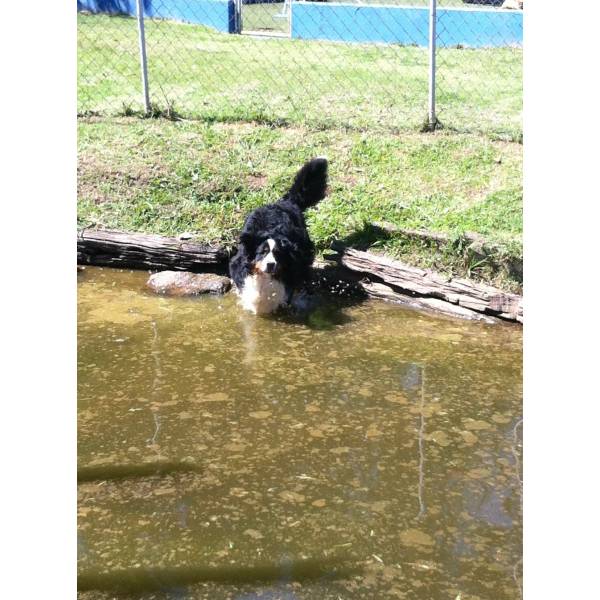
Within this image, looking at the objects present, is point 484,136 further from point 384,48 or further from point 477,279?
point 384,48

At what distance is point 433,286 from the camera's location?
5984 mm

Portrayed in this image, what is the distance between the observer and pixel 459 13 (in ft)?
40.4

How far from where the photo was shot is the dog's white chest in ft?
19.1

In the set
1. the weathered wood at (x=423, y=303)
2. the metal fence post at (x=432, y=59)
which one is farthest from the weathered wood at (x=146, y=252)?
the metal fence post at (x=432, y=59)

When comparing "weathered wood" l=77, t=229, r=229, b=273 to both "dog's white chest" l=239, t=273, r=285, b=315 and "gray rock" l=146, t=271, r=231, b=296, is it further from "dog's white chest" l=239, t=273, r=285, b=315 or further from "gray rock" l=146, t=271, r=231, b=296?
"dog's white chest" l=239, t=273, r=285, b=315

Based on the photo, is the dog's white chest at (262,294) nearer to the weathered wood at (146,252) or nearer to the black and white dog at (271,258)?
the black and white dog at (271,258)

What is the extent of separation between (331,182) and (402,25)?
241 inches

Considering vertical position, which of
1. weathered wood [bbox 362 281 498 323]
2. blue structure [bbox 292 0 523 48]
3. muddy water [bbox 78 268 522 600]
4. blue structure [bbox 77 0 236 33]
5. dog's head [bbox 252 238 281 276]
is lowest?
muddy water [bbox 78 268 522 600]

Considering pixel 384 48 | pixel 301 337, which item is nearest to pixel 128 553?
pixel 301 337

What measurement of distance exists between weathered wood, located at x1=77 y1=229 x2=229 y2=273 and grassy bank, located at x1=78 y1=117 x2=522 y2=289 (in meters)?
0.22

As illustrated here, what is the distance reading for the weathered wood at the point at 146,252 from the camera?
6.57 meters

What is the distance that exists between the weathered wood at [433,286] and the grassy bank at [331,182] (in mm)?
199

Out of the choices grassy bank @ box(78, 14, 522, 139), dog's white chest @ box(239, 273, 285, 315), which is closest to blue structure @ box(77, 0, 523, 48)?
grassy bank @ box(78, 14, 522, 139)
